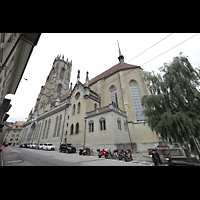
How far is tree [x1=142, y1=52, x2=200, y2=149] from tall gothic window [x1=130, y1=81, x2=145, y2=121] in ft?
37.6

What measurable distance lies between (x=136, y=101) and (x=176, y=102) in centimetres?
1373

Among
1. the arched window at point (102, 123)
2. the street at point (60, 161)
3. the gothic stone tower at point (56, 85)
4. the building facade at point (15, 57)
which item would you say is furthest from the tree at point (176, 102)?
the gothic stone tower at point (56, 85)

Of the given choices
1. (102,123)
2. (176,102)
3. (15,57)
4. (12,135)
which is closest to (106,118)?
(102,123)

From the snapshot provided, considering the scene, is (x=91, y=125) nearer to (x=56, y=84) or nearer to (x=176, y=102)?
(x=176, y=102)

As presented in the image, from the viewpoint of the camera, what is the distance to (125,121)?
19.7 metres

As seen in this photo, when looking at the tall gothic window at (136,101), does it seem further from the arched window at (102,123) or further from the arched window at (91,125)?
the arched window at (91,125)

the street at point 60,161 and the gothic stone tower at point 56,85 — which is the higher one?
the gothic stone tower at point 56,85

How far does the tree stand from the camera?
7.49 meters

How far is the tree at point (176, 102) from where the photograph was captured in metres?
7.49

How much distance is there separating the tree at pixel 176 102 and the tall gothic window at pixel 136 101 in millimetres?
11453

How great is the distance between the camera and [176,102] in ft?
28.5
